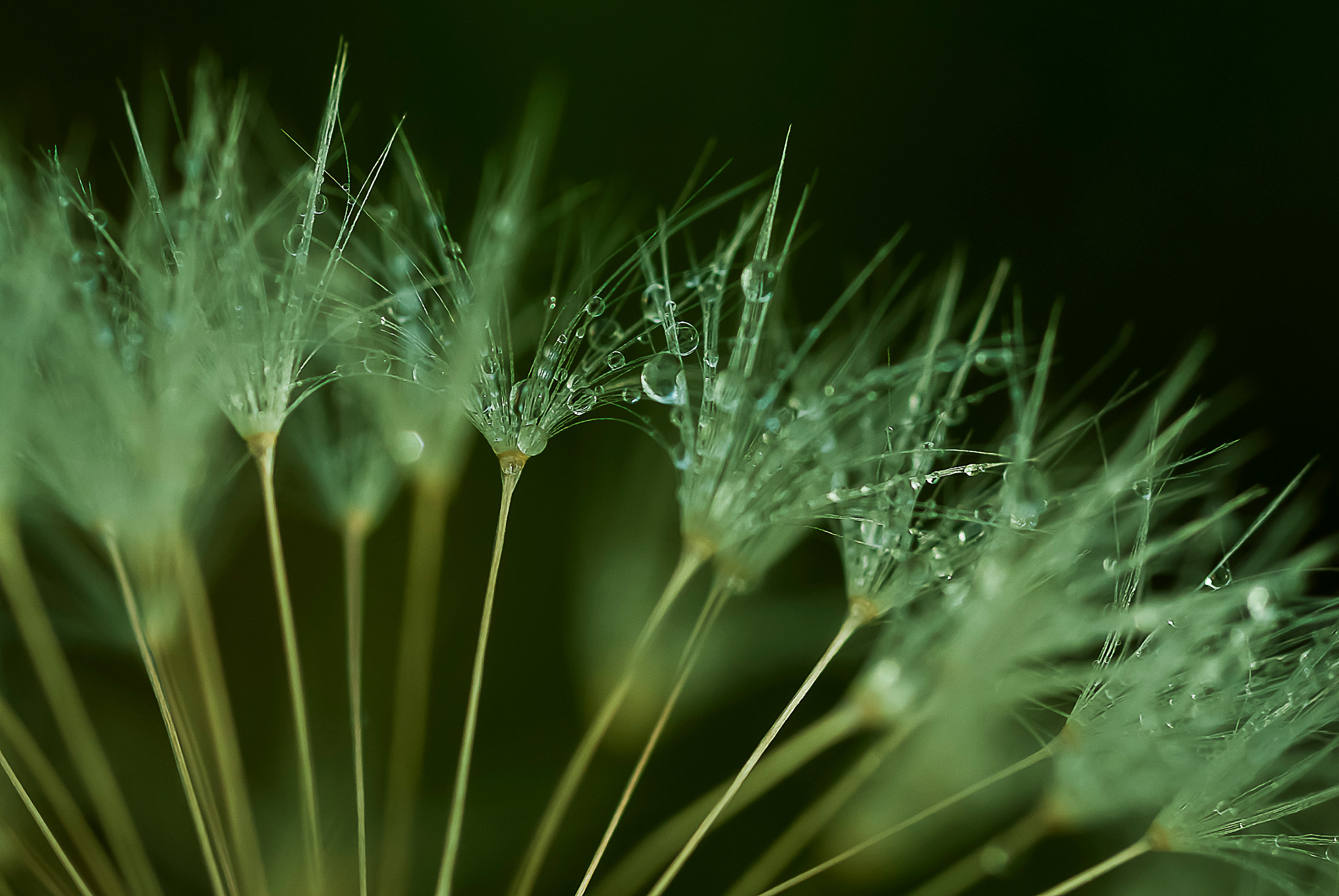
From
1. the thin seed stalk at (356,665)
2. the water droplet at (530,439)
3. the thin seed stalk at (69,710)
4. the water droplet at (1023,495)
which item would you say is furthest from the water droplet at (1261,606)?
the thin seed stalk at (69,710)

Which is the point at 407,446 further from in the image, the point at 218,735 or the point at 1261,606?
the point at 1261,606

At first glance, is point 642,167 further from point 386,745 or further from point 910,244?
point 386,745

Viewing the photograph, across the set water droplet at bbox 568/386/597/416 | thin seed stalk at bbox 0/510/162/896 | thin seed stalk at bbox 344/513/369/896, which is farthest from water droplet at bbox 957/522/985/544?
thin seed stalk at bbox 0/510/162/896

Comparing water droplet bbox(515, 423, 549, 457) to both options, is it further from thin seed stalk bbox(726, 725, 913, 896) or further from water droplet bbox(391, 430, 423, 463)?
thin seed stalk bbox(726, 725, 913, 896)

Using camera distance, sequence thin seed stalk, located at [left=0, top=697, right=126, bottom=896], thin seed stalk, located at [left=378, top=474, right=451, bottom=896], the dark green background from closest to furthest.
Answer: thin seed stalk, located at [left=0, top=697, right=126, bottom=896] → thin seed stalk, located at [left=378, top=474, right=451, bottom=896] → the dark green background

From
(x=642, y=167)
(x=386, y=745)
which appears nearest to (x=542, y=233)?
(x=642, y=167)

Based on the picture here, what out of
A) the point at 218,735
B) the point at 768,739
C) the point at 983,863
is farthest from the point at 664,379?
the point at 983,863
